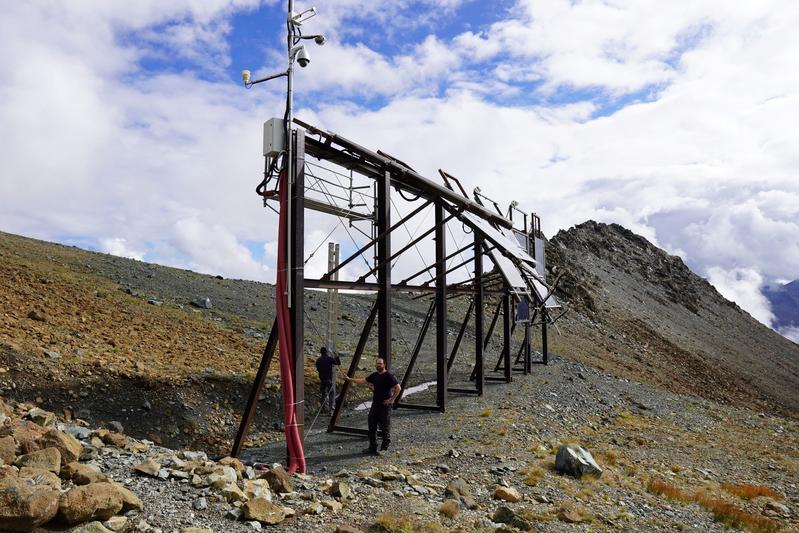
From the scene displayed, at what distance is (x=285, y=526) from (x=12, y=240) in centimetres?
2720

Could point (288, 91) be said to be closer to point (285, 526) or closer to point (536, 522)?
point (285, 526)

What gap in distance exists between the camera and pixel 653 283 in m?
81.4

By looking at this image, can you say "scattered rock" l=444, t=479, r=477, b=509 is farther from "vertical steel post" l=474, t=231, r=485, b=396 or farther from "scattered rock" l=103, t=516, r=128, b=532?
"vertical steel post" l=474, t=231, r=485, b=396

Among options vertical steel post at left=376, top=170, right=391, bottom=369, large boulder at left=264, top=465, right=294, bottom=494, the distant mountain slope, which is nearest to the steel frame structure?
vertical steel post at left=376, top=170, right=391, bottom=369

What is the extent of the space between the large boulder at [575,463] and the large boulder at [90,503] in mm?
7425

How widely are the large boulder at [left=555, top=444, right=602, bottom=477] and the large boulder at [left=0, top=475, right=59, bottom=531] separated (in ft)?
26.2

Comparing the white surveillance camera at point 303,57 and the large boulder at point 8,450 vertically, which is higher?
the white surveillance camera at point 303,57

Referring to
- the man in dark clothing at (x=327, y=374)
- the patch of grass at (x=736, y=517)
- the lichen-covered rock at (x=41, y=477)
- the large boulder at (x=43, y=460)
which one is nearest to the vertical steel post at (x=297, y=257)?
the man in dark clothing at (x=327, y=374)

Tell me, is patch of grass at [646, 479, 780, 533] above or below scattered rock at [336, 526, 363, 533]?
below

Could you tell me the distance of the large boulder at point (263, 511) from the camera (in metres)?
6.05

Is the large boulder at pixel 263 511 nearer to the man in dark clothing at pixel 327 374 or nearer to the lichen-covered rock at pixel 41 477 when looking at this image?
the lichen-covered rock at pixel 41 477

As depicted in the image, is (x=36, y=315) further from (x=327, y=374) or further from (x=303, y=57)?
(x=303, y=57)

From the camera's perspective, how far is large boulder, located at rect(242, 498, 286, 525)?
6.05m

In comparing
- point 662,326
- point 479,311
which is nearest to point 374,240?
point 479,311
